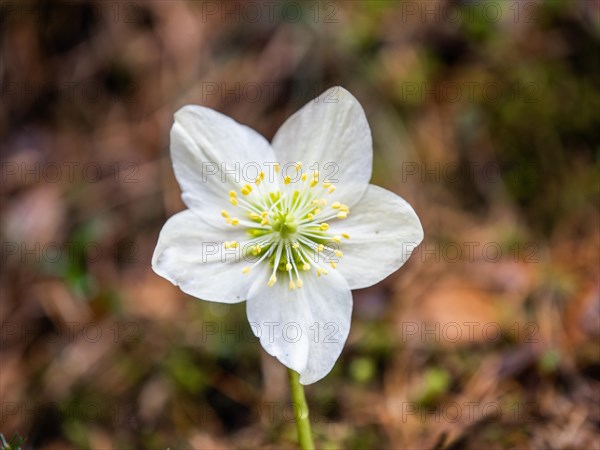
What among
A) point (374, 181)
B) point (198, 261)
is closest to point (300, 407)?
point (198, 261)

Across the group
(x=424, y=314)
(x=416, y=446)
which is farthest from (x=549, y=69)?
(x=416, y=446)

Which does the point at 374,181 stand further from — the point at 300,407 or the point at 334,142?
the point at 300,407

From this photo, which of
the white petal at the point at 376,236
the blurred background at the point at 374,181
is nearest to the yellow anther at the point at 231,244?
the white petal at the point at 376,236

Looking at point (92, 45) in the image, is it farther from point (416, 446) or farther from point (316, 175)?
point (416, 446)

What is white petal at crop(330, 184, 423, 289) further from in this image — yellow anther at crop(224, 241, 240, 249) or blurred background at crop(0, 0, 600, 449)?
blurred background at crop(0, 0, 600, 449)

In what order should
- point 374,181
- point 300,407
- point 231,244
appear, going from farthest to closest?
point 374,181, point 231,244, point 300,407

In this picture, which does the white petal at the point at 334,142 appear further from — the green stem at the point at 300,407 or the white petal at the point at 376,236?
the green stem at the point at 300,407

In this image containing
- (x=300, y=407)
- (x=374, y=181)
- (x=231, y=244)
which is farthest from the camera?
(x=374, y=181)
